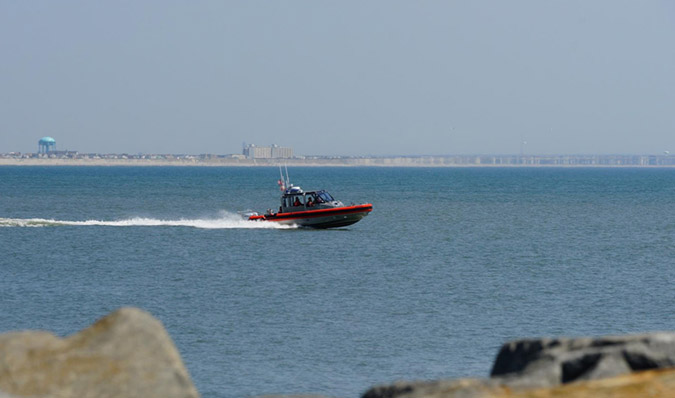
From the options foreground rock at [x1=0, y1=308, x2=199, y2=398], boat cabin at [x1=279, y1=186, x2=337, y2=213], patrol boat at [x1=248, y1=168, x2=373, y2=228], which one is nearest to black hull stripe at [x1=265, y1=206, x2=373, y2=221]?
patrol boat at [x1=248, y1=168, x2=373, y2=228]

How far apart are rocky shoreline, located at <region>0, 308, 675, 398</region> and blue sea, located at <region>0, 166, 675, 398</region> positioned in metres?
10.2

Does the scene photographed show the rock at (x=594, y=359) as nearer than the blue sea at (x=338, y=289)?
Yes

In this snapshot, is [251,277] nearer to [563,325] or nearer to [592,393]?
[563,325]

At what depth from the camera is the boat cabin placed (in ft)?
202

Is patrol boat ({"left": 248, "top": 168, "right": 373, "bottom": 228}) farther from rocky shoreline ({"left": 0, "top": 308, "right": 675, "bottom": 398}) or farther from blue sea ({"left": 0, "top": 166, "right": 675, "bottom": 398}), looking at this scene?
rocky shoreline ({"left": 0, "top": 308, "right": 675, "bottom": 398})

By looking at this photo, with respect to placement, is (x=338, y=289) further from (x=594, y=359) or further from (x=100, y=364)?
(x=594, y=359)

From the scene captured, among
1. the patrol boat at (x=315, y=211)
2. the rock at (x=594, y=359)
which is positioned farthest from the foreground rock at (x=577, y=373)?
the patrol boat at (x=315, y=211)

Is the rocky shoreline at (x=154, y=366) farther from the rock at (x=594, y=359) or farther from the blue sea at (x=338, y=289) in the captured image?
the blue sea at (x=338, y=289)

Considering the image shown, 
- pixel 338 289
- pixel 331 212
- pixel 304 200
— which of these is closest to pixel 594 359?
pixel 338 289

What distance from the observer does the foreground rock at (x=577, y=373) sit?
8680 mm

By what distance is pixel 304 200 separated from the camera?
61969mm

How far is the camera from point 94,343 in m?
9.88

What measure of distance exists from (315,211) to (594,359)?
51.9 m

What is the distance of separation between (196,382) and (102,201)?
294ft
